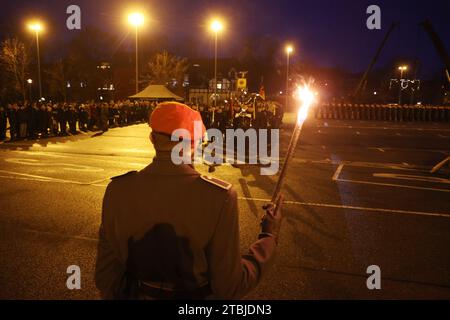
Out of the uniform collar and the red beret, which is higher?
the red beret

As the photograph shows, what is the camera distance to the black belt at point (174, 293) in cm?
217

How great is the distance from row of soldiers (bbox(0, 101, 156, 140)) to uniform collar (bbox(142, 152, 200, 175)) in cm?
2040

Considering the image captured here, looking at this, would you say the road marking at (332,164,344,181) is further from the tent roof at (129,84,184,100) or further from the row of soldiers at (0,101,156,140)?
the tent roof at (129,84,184,100)

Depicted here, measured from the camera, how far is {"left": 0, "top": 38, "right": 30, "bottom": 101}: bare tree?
3994cm

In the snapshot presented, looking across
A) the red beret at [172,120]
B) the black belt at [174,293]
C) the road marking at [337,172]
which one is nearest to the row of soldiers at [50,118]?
the road marking at [337,172]

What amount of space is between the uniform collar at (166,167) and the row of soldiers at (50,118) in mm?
20397

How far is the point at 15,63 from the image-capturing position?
40.1 metres

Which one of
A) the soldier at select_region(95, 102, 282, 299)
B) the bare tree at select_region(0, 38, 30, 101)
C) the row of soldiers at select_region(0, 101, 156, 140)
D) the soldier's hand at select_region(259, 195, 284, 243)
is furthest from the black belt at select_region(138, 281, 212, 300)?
the bare tree at select_region(0, 38, 30, 101)

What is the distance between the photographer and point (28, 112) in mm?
20875

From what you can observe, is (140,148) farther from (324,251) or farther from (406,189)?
(324,251)

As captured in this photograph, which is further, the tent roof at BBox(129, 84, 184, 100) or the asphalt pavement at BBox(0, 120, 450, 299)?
the tent roof at BBox(129, 84, 184, 100)

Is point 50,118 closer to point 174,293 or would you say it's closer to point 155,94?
point 155,94
